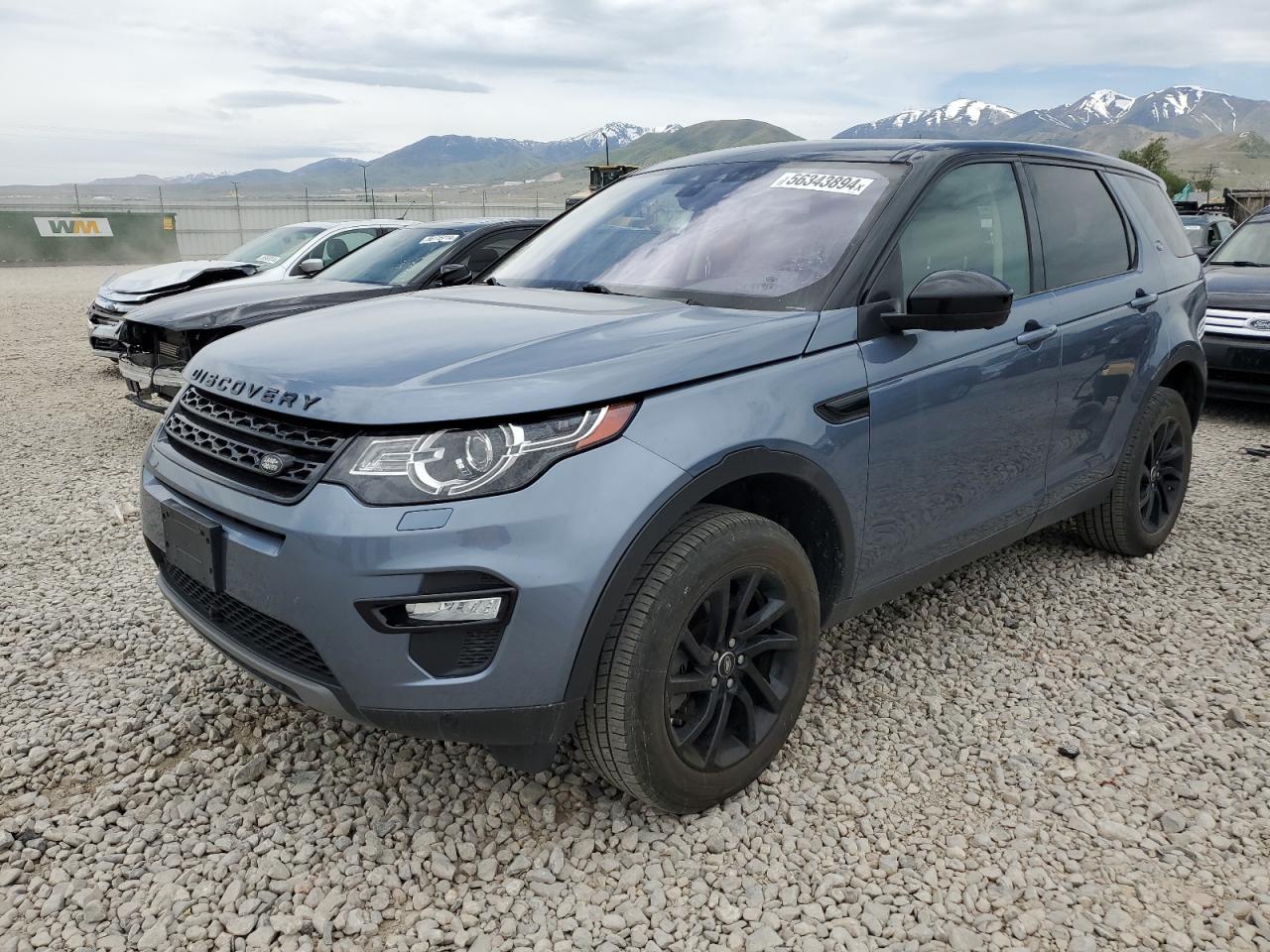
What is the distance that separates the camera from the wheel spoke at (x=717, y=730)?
8.18ft

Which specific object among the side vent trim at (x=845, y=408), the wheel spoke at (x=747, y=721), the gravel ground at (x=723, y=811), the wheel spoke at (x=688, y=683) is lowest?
the gravel ground at (x=723, y=811)

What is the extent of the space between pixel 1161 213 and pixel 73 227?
104ft

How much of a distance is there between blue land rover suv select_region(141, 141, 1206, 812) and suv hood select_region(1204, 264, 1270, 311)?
4.68 m

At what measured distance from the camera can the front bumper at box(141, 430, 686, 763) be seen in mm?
2043

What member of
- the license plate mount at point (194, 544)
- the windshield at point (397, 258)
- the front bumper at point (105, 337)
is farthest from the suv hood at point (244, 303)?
the license plate mount at point (194, 544)

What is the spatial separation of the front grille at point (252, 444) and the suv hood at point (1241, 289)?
23.9 feet

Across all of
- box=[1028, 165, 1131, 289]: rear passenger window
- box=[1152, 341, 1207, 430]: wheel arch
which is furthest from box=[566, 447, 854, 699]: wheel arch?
box=[1152, 341, 1207, 430]: wheel arch

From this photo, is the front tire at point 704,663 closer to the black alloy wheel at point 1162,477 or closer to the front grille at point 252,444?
the front grille at point 252,444

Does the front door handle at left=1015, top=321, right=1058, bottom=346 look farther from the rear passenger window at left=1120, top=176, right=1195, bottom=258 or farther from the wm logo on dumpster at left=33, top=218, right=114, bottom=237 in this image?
the wm logo on dumpster at left=33, top=218, right=114, bottom=237

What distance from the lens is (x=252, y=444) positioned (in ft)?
7.70

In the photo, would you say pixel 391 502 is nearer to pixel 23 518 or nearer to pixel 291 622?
pixel 291 622

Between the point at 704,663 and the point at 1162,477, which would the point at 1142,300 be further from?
the point at 704,663

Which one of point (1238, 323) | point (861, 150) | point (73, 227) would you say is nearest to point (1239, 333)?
point (1238, 323)

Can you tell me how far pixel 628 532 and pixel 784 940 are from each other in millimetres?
998
